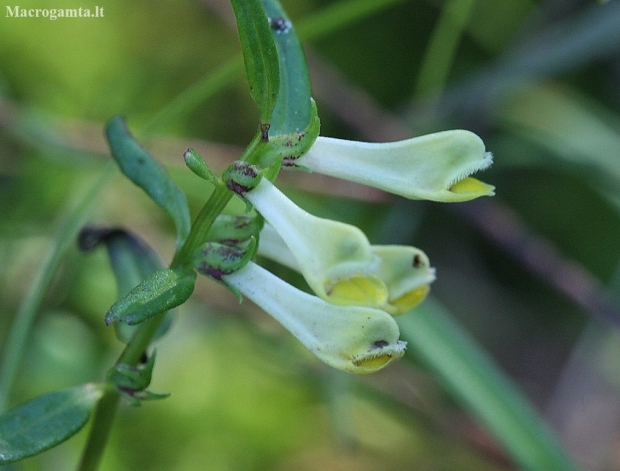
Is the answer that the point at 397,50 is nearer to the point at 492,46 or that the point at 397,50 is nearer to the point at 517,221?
the point at 492,46

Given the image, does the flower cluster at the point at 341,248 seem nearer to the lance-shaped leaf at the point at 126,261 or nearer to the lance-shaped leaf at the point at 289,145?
the lance-shaped leaf at the point at 289,145

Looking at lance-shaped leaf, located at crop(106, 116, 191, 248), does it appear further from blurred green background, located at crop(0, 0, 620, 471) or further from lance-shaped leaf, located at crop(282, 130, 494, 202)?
blurred green background, located at crop(0, 0, 620, 471)

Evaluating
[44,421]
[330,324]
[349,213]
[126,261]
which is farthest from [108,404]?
[349,213]

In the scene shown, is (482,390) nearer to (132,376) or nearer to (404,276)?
(404,276)

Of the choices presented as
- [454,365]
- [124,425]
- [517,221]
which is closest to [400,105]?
[517,221]

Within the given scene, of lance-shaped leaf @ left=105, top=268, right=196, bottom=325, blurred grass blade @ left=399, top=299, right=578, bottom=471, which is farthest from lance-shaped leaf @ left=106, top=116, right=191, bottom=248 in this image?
blurred grass blade @ left=399, top=299, right=578, bottom=471

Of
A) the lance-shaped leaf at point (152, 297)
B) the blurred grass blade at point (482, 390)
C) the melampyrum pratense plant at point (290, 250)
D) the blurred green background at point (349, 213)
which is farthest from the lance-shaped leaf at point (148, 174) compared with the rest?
the blurred grass blade at point (482, 390)
